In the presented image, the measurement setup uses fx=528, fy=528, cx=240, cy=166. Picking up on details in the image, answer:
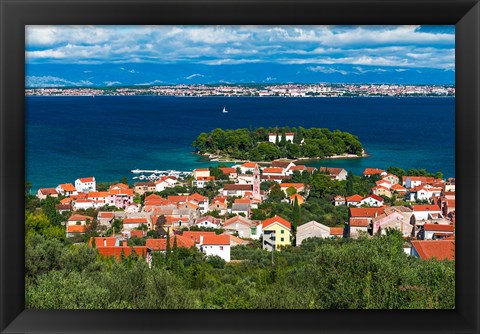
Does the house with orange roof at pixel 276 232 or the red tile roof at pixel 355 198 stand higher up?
the red tile roof at pixel 355 198

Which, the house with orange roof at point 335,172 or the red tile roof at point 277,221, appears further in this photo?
the house with orange roof at point 335,172

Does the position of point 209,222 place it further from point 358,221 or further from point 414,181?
point 414,181

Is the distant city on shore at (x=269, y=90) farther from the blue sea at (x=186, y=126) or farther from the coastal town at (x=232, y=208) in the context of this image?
the coastal town at (x=232, y=208)

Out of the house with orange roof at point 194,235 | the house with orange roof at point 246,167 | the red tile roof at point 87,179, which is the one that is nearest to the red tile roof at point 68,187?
the red tile roof at point 87,179

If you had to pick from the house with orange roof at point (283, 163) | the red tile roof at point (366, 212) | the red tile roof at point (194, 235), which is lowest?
the red tile roof at point (194, 235)

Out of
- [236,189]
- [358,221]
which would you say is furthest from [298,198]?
[358,221]
